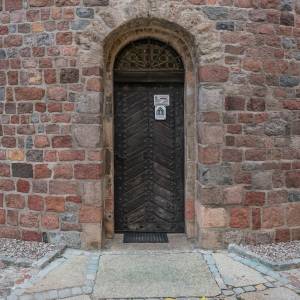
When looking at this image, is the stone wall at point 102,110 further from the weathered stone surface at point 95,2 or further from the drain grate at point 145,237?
the drain grate at point 145,237

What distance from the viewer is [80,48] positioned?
4688 mm

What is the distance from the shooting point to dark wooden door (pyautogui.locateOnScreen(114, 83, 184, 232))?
207 inches

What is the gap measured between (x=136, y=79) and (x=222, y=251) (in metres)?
2.55

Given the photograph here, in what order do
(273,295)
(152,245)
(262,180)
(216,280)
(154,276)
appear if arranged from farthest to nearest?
(152,245) → (262,180) → (154,276) → (216,280) → (273,295)

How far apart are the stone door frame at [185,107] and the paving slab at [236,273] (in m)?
0.90

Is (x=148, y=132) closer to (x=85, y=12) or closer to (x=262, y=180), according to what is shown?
(x=262, y=180)

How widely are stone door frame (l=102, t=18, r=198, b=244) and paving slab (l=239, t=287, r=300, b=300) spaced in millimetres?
1636

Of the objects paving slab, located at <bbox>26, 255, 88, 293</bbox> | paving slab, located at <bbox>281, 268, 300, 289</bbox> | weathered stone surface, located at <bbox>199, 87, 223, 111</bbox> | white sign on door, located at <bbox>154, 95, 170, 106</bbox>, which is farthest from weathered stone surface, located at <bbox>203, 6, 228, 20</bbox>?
paving slab, located at <bbox>26, 255, 88, 293</bbox>

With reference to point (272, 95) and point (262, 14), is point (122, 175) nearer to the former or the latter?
point (272, 95)

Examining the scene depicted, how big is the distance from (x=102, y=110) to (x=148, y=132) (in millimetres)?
750

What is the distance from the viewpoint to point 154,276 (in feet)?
13.1

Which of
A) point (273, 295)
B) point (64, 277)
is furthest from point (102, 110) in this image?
point (273, 295)

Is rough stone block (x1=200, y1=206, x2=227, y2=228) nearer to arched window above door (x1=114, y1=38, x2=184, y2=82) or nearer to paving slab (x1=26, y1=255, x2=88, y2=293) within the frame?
paving slab (x1=26, y1=255, x2=88, y2=293)

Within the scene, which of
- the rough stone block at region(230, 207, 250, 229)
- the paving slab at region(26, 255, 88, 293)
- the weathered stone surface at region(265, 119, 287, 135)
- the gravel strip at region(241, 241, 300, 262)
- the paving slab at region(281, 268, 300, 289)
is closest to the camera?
the paving slab at region(26, 255, 88, 293)
